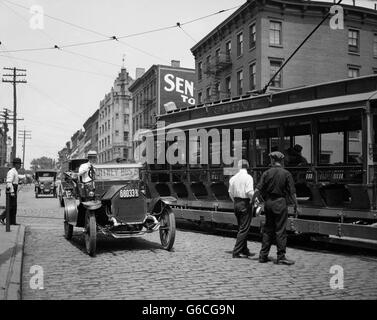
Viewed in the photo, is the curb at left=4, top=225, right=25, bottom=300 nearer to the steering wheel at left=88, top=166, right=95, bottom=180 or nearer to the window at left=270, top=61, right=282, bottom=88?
the steering wheel at left=88, top=166, right=95, bottom=180

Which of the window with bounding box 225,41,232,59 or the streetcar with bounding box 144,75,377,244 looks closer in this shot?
the streetcar with bounding box 144,75,377,244

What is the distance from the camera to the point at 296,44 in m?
30.8

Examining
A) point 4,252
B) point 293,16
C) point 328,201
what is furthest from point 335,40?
point 4,252

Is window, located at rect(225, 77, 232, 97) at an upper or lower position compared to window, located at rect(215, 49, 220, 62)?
lower

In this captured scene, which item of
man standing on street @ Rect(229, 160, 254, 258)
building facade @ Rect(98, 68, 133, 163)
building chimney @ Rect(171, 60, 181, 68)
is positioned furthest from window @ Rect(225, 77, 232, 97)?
building facade @ Rect(98, 68, 133, 163)

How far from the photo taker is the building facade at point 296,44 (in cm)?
2973

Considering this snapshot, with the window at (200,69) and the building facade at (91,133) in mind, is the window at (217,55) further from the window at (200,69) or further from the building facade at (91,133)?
the building facade at (91,133)

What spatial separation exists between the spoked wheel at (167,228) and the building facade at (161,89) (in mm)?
29480

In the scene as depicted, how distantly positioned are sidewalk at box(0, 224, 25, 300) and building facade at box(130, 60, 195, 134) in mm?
29014

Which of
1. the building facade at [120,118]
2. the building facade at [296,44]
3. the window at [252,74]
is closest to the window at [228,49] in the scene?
the building facade at [296,44]

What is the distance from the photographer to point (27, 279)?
21.0ft

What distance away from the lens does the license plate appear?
28.6 ft

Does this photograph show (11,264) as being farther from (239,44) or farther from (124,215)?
(239,44)

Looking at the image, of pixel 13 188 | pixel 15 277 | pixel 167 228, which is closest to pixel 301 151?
pixel 167 228
